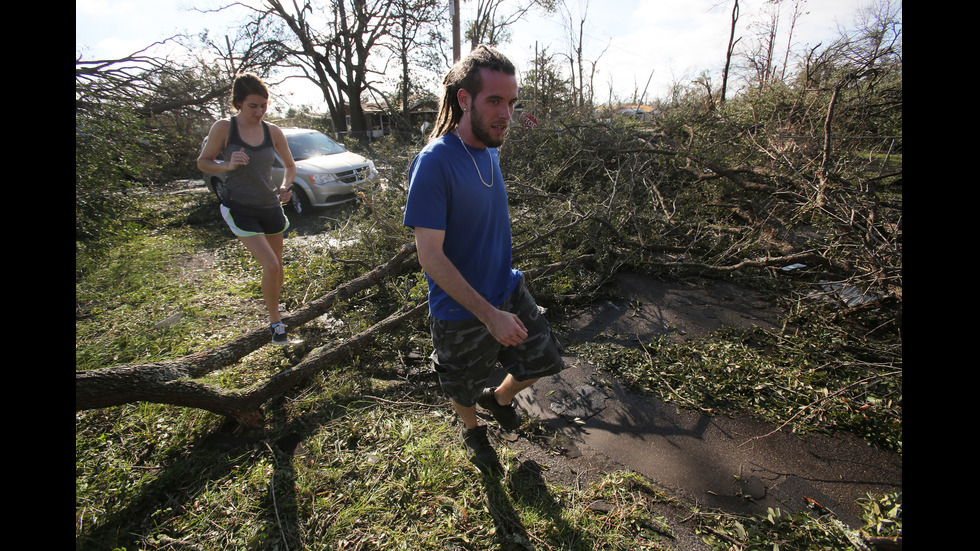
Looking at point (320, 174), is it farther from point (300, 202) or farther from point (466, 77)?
point (466, 77)

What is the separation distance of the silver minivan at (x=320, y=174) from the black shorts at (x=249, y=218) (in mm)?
4961

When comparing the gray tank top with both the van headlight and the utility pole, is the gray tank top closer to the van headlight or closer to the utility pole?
the van headlight

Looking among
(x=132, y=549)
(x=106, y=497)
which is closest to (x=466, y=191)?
(x=132, y=549)

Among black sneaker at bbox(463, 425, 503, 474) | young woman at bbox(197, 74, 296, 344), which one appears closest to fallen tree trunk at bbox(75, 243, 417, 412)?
young woman at bbox(197, 74, 296, 344)

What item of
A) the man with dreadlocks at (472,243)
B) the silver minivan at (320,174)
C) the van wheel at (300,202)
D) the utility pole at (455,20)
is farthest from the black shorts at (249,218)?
the utility pole at (455,20)

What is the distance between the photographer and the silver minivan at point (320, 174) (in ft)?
28.2

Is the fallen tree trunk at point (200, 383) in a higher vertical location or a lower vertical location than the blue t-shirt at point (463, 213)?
lower

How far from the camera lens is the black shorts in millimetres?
3268

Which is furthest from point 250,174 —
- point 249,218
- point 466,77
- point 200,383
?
point 466,77

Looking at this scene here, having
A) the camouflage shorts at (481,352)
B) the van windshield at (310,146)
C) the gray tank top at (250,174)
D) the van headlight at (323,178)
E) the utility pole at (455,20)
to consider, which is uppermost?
the utility pole at (455,20)

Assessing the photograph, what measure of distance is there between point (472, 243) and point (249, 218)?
2.24 metres

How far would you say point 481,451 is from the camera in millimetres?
2387

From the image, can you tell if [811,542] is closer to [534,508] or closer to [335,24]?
[534,508]

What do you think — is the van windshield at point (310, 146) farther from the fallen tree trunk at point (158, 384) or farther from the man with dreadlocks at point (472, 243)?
the man with dreadlocks at point (472, 243)
